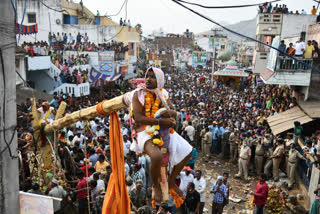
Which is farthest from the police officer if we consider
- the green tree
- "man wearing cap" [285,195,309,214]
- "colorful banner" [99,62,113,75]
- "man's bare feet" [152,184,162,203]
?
the green tree

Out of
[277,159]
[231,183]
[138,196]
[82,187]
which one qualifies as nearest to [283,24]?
[277,159]

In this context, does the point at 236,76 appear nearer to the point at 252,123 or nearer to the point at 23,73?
the point at 252,123

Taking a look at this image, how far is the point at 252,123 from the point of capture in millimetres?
14898

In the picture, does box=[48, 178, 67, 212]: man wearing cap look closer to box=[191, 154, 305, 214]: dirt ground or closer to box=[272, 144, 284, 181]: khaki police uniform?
box=[191, 154, 305, 214]: dirt ground

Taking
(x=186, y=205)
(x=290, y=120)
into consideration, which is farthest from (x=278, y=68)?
(x=186, y=205)

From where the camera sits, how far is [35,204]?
3.55 m

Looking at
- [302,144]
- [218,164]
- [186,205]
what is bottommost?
[218,164]

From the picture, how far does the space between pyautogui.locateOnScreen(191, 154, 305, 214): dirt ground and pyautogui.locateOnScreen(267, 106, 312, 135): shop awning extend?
88.9 inches

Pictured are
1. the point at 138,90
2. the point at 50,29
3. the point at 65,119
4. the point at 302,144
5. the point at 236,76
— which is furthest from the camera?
the point at 236,76

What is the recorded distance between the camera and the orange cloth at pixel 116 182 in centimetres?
371

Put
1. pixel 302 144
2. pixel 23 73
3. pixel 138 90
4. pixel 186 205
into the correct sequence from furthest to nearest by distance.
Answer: pixel 23 73 < pixel 302 144 < pixel 186 205 < pixel 138 90

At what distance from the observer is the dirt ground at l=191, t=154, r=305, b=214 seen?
8.99m

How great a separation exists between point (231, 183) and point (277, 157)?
6.01 ft

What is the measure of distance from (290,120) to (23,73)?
46.3 feet
